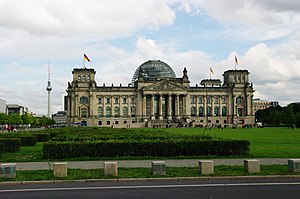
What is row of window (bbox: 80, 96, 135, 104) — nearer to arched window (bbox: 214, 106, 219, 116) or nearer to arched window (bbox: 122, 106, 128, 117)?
arched window (bbox: 122, 106, 128, 117)

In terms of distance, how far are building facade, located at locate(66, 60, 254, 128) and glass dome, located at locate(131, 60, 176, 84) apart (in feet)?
10.4

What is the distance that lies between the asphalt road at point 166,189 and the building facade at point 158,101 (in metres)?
143

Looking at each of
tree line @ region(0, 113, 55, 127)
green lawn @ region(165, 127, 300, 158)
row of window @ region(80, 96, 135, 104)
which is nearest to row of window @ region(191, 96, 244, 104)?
Answer: row of window @ region(80, 96, 135, 104)

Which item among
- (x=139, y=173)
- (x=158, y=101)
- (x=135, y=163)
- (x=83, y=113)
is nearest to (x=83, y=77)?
(x=83, y=113)

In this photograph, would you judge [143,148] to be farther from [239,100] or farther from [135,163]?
[239,100]

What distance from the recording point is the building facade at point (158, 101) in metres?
168

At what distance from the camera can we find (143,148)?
1123 inches

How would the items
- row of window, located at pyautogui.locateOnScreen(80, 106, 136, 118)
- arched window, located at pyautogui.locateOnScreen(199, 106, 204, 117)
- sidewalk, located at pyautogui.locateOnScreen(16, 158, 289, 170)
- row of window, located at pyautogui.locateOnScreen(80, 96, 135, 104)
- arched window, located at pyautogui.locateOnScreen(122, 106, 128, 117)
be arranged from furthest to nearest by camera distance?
arched window, located at pyautogui.locateOnScreen(199, 106, 204, 117), arched window, located at pyautogui.locateOnScreen(122, 106, 128, 117), row of window, located at pyautogui.locateOnScreen(80, 106, 136, 118), row of window, located at pyautogui.locateOnScreen(80, 96, 135, 104), sidewalk, located at pyautogui.locateOnScreen(16, 158, 289, 170)

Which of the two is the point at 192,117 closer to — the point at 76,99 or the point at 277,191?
the point at 76,99

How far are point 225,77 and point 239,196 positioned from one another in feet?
559

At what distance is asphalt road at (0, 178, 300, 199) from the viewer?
607 inches

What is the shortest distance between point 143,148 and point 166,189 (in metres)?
11.7

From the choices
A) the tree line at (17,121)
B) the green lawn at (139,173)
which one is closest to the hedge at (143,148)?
the green lawn at (139,173)

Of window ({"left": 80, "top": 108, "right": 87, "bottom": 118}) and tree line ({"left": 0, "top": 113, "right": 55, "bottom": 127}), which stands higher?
window ({"left": 80, "top": 108, "right": 87, "bottom": 118})
